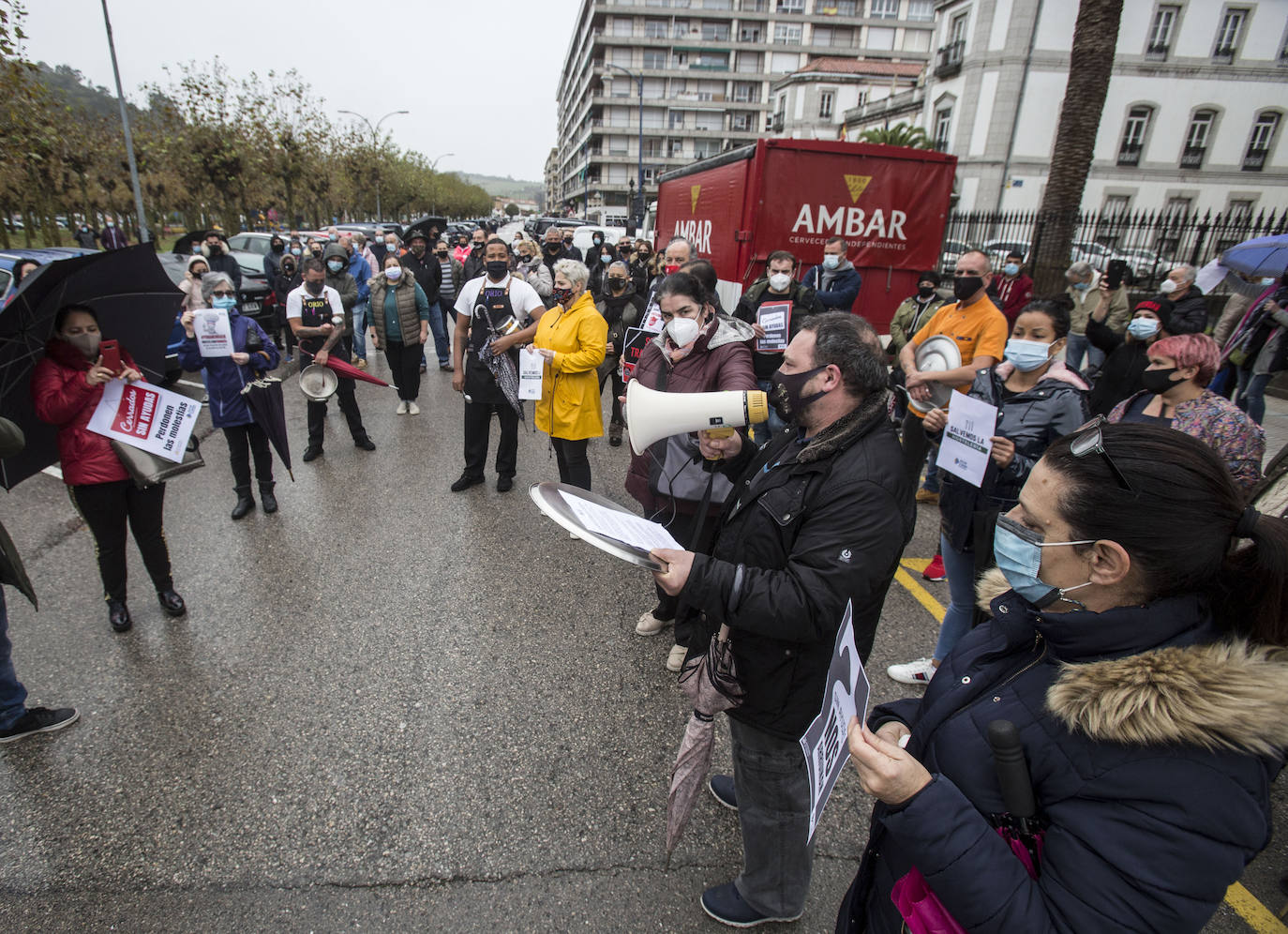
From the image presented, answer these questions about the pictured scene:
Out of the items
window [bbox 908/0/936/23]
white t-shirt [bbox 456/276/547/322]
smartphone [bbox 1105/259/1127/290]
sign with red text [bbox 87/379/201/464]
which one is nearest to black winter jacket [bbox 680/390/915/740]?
sign with red text [bbox 87/379/201/464]

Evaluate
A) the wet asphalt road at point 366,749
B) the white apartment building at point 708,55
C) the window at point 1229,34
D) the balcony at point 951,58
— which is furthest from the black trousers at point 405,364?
the white apartment building at point 708,55

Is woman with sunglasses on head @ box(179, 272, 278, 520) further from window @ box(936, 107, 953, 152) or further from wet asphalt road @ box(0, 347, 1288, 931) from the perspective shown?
window @ box(936, 107, 953, 152)

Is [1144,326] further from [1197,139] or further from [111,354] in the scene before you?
[1197,139]

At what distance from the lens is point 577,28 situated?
7825 cm

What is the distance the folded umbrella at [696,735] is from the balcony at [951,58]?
35.2m

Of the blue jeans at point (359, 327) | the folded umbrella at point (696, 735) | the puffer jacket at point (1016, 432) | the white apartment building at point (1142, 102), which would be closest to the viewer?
the folded umbrella at point (696, 735)

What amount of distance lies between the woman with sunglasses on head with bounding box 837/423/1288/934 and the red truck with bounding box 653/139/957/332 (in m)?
7.24

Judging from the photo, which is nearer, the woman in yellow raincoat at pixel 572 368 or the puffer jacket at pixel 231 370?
the woman in yellow raincoat at pixel 572 368

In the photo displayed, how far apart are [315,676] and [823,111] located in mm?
51993

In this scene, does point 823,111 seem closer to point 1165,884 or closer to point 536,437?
point 536,437

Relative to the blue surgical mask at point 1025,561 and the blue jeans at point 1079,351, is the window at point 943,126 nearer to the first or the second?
the blue jeans at point 1079,351

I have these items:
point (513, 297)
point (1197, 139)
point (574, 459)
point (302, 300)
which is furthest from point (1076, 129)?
point (1197, 139)

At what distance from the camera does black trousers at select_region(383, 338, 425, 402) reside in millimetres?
7297

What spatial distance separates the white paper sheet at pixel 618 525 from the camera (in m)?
1.48
